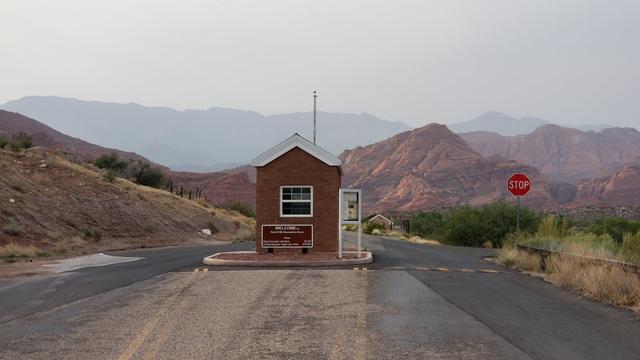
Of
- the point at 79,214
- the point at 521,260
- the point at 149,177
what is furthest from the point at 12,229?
the point at 149,177

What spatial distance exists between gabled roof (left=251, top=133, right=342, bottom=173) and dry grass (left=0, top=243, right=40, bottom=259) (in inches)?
424

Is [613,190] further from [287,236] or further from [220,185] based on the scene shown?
[287,236]

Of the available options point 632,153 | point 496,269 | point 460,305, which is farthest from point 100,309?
point 632,153

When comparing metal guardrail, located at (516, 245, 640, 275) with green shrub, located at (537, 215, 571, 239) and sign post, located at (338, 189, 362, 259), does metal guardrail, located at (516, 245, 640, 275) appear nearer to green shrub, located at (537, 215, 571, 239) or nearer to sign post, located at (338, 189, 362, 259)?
green shrub, located at (537, 215, 571, 239)

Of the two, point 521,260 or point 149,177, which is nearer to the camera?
point 521,260

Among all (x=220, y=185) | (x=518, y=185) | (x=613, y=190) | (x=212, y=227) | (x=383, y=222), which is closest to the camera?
(x=518, y=185)

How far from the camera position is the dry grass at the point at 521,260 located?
813 inches

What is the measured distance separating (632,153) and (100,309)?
204177 mm

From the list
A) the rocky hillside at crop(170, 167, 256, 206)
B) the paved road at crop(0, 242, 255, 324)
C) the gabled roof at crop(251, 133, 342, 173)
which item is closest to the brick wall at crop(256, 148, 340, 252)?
the gabled roof at crop(251, 133, 342, 173)

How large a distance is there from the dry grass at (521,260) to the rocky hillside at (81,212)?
62.6 feet

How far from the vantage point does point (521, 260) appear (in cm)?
2148

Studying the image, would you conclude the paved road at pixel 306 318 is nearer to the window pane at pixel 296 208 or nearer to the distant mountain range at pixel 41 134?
the window pane at pixel 296 208

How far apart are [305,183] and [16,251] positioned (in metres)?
12.5

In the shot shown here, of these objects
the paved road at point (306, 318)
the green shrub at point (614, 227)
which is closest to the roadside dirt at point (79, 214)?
the paved road at point (306, 318)
